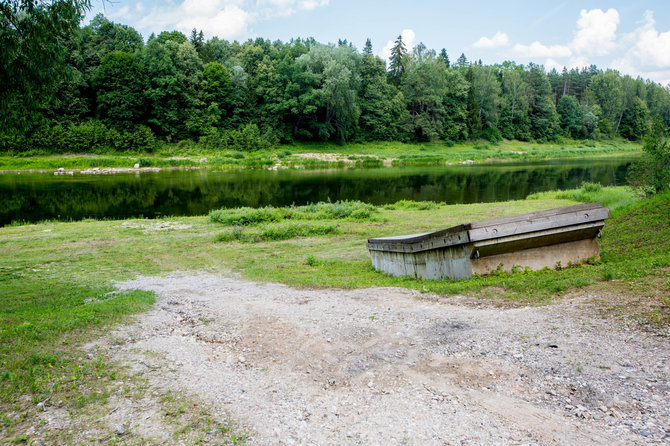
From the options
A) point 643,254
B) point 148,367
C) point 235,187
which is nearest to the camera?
point 148,367

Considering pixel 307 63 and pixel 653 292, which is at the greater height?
pixel 307 63

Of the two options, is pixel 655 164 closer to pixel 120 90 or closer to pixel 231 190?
pixel 231 190

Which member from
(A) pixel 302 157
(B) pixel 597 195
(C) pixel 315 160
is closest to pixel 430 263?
(B) pixel 597 195

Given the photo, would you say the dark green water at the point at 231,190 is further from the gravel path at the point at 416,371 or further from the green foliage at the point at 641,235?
the gravel path at the point at 416,371

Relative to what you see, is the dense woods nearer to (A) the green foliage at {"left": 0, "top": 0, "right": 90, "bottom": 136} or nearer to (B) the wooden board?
(A) the green foliage at {"left": 0, "top": 0, "right": 90, "bottom": 136}

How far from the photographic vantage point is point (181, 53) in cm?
8644

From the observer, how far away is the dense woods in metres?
A: 78.1

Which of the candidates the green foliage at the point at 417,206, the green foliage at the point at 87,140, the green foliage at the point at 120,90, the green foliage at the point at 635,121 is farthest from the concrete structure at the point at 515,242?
the green foliage at the point at 635,121

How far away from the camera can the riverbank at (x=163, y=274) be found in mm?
5305

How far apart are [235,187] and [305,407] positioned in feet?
133

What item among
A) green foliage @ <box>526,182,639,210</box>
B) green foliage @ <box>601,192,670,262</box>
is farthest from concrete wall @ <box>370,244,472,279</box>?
green foliage @ <box>526,182,639,210</box>

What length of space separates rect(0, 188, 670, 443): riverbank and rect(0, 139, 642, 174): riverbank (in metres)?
47.7

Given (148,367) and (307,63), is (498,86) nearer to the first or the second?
(307,63)

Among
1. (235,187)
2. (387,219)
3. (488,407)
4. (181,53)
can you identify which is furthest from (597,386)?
(181,53)
